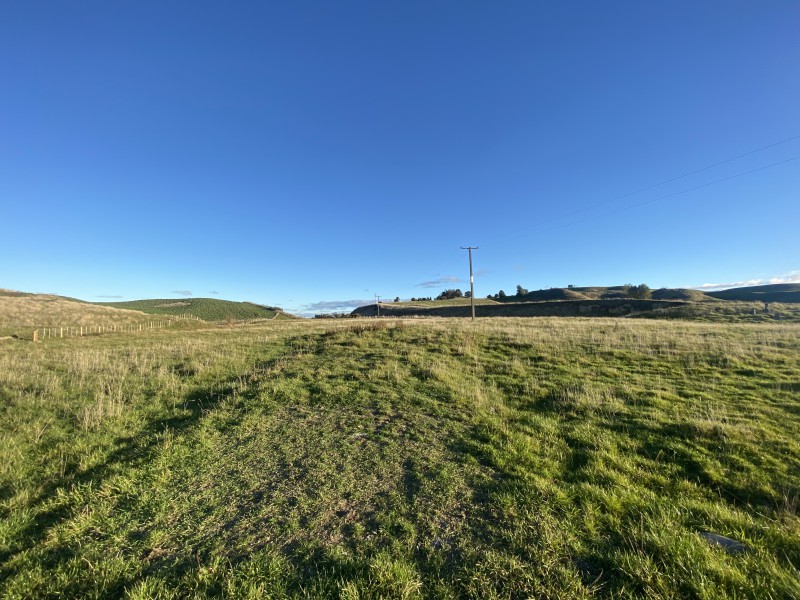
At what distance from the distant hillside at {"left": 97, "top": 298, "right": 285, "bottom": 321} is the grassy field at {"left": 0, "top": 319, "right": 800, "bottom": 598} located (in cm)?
9728

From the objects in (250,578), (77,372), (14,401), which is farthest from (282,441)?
(77,372)

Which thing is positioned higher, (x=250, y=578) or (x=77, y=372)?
(x=77, y=372)

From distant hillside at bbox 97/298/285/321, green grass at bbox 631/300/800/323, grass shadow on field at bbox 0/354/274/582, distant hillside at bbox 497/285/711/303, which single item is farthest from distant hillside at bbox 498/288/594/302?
grass shadow on field at bbox 0/354/274/582

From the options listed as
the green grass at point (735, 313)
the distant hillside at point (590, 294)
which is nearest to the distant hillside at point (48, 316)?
the green grass at point (735, 313)

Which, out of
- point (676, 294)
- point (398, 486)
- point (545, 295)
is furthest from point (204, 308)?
point (676, 294)

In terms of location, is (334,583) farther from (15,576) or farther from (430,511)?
(15,576)

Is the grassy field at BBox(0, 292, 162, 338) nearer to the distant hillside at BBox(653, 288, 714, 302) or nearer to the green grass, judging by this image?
the green grass

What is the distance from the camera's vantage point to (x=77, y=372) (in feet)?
45.2

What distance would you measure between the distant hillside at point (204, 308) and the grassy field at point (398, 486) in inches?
3830

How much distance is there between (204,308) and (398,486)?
12314 cm

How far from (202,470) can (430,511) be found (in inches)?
167

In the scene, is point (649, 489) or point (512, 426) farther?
point (512, 426)

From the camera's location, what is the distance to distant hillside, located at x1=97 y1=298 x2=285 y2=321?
10312 centimetres

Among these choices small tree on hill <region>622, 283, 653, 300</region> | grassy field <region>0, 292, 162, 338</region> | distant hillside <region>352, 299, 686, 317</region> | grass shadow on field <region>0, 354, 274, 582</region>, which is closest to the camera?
grass shadow on field <region>0, 354, 274, 582</region>
